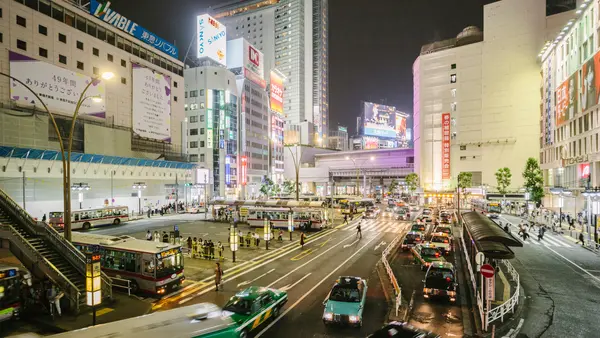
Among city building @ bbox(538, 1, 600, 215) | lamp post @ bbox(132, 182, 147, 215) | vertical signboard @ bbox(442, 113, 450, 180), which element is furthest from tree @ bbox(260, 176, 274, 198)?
city building @ bbox(538, 1, 600, 215)

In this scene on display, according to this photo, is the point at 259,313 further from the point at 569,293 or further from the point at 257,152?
the point at 257,152

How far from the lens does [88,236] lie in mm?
21281

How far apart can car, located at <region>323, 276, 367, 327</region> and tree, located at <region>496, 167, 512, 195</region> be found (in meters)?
69.8

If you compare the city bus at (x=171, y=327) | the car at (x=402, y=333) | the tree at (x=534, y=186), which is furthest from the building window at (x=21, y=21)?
the tree at (x=534, y=186)

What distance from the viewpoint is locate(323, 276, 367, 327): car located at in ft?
41.3

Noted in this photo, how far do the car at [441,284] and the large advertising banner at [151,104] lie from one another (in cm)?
6254

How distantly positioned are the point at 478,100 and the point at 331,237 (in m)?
67.5

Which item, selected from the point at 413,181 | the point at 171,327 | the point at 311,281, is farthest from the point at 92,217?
the point at 413,181

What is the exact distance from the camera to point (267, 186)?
10038cm

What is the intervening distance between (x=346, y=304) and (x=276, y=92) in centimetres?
11211

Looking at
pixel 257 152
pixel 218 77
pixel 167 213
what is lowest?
pixel 167 213

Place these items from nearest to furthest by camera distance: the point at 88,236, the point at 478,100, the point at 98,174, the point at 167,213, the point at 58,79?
A: the point at 88,236, the point at 58,79, the point at 98,174, the point at 167,213, the point at 478,100

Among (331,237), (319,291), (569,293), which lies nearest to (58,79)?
(331,237)

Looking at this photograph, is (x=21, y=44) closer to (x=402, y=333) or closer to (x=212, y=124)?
(x=212, y=124)
